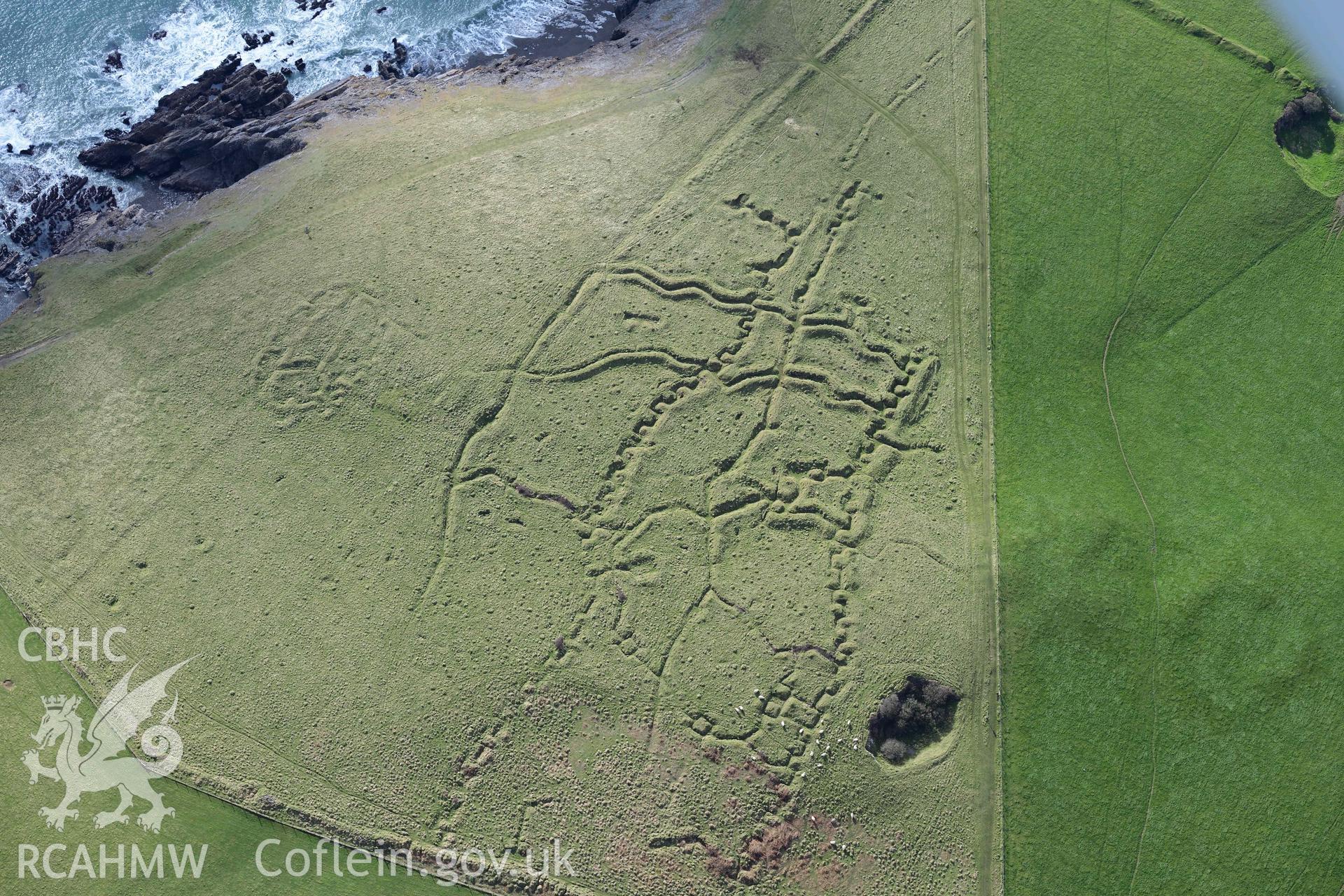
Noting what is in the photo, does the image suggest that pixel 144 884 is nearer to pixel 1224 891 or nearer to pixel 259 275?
pixel 259 275

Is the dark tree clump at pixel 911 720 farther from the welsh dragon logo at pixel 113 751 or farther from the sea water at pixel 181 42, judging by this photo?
the sea water at pixel 181 42

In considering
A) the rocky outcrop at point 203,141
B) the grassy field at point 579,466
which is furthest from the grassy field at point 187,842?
the rocky outcrop at point 203,141

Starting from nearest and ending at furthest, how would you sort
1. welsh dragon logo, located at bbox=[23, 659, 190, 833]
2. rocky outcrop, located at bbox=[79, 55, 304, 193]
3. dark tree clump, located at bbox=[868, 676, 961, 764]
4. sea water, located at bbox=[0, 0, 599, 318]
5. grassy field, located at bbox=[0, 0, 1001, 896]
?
grassy field, located at bbox=[0, 0, 1001, 896]
dark tree clump, located at bbox=[868, 676, 961, 764]
welsh dragon logo, located at bbox=[23, 659, 190, 833]
rocky outcrop, located at bbox=[79, 55, 304, 193]
sea water, located at bbox=[0, 0, 599, 318]

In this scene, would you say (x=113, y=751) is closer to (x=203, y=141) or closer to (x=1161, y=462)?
(x=203, y=141)

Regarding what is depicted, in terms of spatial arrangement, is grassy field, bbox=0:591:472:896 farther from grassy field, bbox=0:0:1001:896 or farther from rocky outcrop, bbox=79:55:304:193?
rocky outcrop, bbox=79:55:304:193

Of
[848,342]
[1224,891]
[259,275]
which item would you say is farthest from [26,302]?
[1224,891]

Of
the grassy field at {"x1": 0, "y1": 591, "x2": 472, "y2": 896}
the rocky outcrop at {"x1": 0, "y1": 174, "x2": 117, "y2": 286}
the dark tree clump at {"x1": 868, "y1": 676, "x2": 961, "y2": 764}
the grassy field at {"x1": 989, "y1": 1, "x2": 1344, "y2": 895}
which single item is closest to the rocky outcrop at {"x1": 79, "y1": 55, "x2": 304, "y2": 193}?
the rocky outcrop at {"x1": 0, "y1": 174, "x2": 117, "y2": 286}

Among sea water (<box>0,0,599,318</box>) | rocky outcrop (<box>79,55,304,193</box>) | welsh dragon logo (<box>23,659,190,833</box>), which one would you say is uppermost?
sea water (<box>0,0,599,318</box>)

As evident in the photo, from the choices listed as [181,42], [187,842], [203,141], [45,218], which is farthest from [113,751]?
[181,42]
